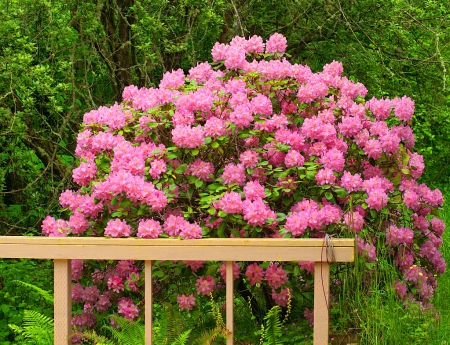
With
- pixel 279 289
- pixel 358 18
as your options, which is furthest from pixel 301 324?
pixel 358 18

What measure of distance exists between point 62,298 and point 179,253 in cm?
59

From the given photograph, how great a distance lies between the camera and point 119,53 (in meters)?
7.65

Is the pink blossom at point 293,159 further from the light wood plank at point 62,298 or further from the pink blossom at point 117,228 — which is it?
the light wood plank at point 62,298

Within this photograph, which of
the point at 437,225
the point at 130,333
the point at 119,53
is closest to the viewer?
the point at 130,333

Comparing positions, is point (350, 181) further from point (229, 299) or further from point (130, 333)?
point (130, 333)

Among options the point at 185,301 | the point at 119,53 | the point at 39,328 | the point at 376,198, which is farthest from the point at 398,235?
the point at 119,53

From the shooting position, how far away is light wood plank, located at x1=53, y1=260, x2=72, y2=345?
3.91m

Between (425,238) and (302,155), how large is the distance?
91 cm

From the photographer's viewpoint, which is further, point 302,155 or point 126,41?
point 126,41

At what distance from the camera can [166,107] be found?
14.8 feet

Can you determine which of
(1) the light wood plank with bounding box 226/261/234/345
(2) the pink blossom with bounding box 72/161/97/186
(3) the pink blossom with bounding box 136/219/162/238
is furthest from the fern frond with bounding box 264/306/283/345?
(2) the pink blossom with bounding box 72/161/97/186

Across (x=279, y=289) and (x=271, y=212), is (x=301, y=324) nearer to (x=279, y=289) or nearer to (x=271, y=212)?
(x=279, y=289)

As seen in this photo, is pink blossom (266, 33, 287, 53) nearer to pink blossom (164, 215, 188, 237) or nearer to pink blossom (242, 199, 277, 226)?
pink blossom (242, 199, 277, 226)

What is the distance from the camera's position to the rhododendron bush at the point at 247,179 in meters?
4.12
